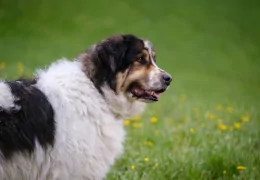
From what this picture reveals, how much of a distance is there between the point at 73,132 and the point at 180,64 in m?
15.6

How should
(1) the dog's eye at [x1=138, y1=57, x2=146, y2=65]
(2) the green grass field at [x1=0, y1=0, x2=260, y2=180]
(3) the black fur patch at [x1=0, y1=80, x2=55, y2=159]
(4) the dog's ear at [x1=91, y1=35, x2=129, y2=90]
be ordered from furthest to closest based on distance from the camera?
(2) the green grass field at [x1=0, y1=0, x2=260, y2=180]
(1) the dog's eye at [x1=138, y1=57, x2=146, y2=65]
(4) the dog's ear at [x1=91, y1=35, x2=129, y2=90]
(3) the black fur patch at [x1=0, y1=80, x2=55, y2=159]

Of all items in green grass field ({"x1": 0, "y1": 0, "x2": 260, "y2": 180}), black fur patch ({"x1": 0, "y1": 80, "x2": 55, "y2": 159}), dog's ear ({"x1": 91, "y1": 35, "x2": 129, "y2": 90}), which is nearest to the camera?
black fur patch ({"x1": 0, "y1": 80, "x2": 55, "y2": 159})

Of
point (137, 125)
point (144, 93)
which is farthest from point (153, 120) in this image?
point (144, 93)

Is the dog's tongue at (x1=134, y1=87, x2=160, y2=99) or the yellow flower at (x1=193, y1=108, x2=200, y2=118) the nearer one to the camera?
the dog's tongue at (x1=134, y1=87, x2=160, y2=99)

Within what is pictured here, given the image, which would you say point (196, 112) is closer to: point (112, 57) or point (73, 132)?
point (112, 57)

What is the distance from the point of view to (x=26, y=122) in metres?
3.44

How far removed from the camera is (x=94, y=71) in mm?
3936

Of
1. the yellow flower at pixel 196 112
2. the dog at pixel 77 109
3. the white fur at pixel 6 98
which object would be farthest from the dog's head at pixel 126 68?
the yellow flower at pixel 196 112

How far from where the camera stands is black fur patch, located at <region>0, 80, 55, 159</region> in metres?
3.36

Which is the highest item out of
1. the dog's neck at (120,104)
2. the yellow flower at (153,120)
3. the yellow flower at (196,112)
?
the yellow flower at (196,112)

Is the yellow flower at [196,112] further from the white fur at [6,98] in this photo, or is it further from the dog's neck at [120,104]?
the white fur at [6,98]

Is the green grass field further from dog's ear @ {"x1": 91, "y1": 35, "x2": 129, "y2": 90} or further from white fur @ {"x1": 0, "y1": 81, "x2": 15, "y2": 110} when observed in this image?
white fur @ {"x1": 0, "y1": 81, "x2": 15, "y2": 110}

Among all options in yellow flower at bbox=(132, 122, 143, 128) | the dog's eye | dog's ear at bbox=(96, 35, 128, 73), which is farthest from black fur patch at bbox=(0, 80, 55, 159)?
yellow flower at bbox=(132, 122, 143, 128)

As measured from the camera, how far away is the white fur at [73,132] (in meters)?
3.53
